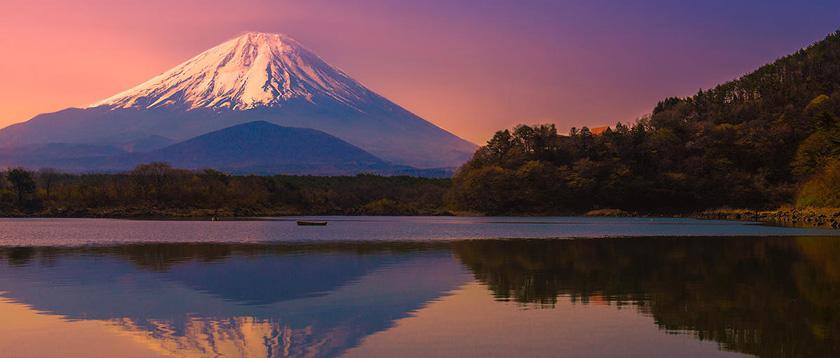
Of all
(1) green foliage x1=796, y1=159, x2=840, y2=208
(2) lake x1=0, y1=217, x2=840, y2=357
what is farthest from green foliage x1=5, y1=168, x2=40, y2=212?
(1) green foliage x1=796, y1=159, x2=840, y2=208

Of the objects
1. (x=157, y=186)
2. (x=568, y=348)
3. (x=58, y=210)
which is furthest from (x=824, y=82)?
(x=568, y=348)

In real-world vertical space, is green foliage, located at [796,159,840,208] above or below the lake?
above

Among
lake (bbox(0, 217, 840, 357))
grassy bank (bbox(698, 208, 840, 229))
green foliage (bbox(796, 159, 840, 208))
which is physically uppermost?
green foliage (bbox(796, 159, 840, 208))

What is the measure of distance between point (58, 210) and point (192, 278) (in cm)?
9930

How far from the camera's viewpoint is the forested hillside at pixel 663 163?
351ft

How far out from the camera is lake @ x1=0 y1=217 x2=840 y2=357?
1446 cm

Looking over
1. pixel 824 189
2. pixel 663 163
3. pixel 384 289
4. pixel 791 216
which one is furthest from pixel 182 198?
pixel 384 289

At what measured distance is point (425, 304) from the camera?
1972 centimetres

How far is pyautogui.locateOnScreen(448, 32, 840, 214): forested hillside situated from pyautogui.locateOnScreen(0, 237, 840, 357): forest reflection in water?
232 ft

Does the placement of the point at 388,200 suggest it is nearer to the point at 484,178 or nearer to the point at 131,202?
the point at 484,178

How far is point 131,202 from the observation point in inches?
4614

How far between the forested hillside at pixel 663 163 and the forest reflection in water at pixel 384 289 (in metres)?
70.6

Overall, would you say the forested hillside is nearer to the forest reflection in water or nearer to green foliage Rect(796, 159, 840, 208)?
green foliage Rect(796, 159, 840, 208)

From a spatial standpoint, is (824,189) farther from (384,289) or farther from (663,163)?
(384,289)
